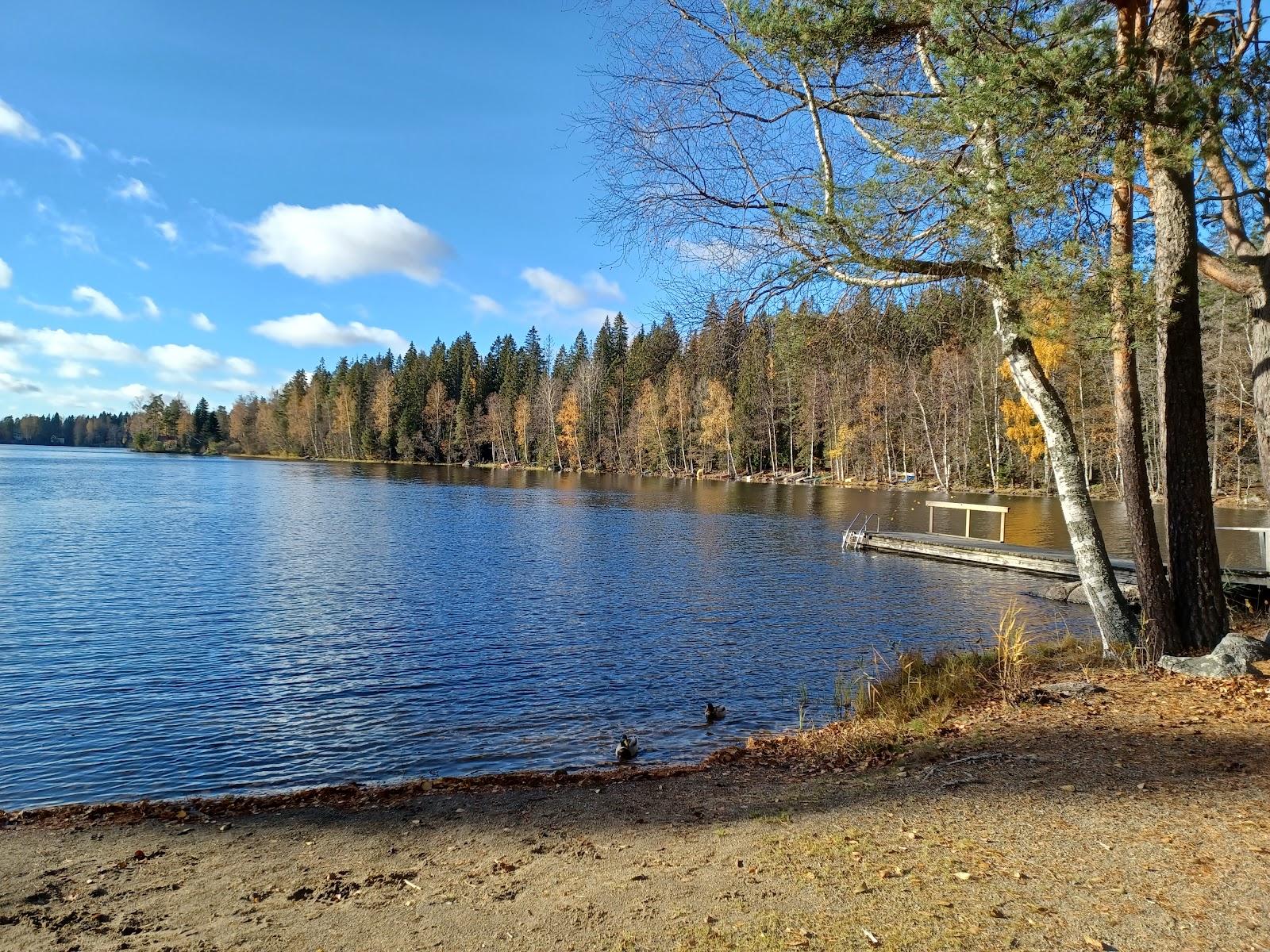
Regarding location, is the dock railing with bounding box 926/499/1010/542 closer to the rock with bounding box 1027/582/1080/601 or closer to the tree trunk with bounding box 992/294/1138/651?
the rock with bounding box 1027/582/1080/601

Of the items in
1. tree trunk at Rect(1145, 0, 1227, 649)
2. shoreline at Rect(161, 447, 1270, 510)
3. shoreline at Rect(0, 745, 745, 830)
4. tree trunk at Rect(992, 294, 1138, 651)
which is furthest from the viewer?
shoreline at Rect(161, 447, 1270, 510)

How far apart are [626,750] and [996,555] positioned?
19.3 metres

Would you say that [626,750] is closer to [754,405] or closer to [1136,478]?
[1136,478]

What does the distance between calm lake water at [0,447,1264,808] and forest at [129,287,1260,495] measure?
4.71 m

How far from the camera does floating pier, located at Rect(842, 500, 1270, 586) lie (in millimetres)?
16806

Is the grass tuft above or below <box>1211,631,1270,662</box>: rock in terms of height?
below

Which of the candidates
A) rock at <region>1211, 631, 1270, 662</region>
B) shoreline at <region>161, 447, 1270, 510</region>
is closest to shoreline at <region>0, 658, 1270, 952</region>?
rock at <region>1211, 631, 1270, 662</region>

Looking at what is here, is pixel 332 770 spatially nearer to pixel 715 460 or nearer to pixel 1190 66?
pixel 1190 66

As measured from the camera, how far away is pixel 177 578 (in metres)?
19.3

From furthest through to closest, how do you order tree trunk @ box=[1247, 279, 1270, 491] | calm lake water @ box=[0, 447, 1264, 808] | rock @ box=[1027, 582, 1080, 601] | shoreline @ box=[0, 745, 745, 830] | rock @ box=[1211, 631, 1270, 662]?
rock @ box=[1027, 582, 1080, 601] → calm lake water @ box=[0, 447, 1264, 808] → tree trunk @ box=[1247, 279, 1270, 491] → rock @ box=[1211, 631, 1270, 662] → shoreline @ box=[0, 745, 745, 830]

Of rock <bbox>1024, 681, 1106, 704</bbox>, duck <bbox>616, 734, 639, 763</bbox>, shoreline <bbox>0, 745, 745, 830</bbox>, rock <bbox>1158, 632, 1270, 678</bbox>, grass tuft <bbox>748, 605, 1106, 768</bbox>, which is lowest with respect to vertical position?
duck <bbox>616, 734, 639, 763</bbox>

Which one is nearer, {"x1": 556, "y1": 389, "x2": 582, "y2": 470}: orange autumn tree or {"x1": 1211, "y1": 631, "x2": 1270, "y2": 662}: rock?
{"x1": 1211, "y1": 631, "x2": 1270, "y2": 662}: rock

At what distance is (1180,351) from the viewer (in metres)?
8.30

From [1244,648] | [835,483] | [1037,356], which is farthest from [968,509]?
[835,483]
